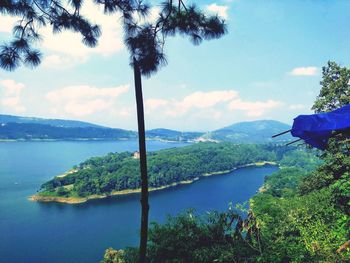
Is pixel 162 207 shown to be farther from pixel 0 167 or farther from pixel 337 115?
pixel 0 167

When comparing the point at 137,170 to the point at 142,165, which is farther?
the point at 137,170

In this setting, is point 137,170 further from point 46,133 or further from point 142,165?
point 46,133

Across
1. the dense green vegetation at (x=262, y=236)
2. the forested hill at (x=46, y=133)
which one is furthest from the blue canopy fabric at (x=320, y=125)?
the forested hill at (x=46, y=133)

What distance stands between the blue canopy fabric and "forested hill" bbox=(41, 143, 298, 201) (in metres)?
46.0

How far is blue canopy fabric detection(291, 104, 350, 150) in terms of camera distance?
5.70 metres

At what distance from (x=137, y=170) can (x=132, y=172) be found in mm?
1764

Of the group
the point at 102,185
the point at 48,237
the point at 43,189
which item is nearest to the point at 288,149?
the point at 102,185

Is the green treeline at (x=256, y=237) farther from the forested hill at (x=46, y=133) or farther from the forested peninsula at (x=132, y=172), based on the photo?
the forested hill at (x=46, y=133)

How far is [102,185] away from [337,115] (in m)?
49.5

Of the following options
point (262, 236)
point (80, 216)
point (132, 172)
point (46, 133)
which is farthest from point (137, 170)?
point (46, 133)

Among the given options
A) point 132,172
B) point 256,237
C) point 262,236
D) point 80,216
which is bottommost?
point 80,216

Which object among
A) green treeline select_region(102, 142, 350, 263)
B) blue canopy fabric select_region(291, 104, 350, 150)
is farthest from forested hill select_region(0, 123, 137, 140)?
blue canopy fabric select_region(291, 104, 350, 150)

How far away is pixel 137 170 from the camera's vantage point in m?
60.6

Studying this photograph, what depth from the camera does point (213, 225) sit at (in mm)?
5551
